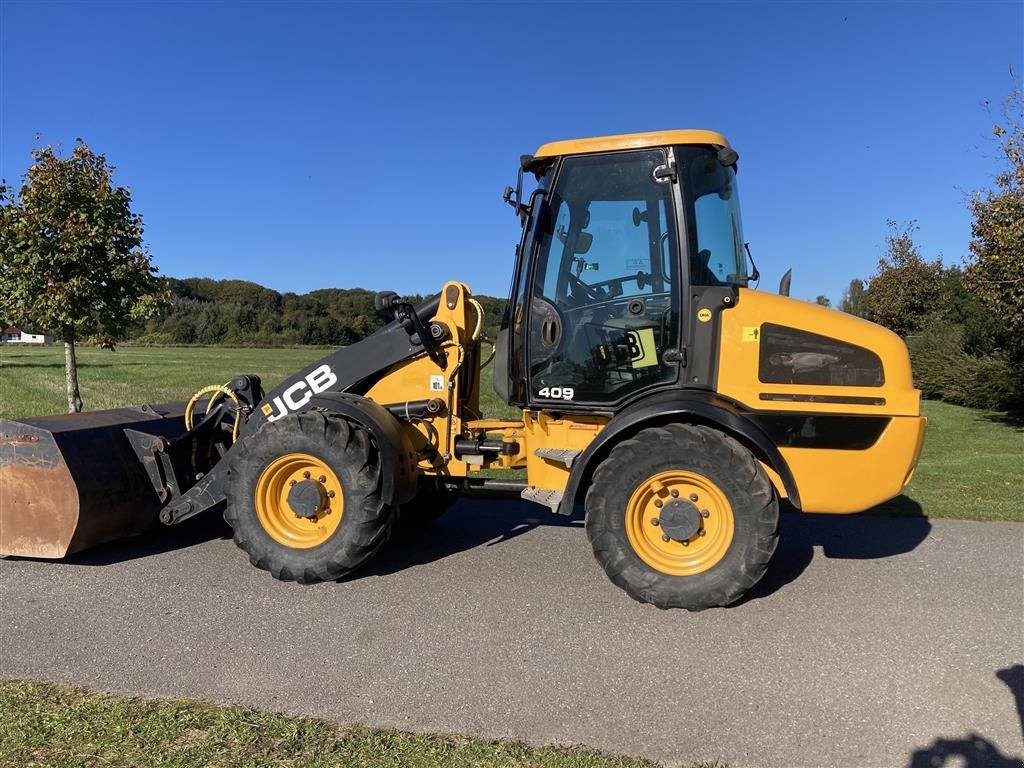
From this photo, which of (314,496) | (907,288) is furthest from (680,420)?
(907,288)

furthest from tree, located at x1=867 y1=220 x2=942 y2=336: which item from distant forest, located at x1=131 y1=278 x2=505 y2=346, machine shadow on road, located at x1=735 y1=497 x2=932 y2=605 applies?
distant forest, located at x1=131 y1=278 x2=505 y2=346

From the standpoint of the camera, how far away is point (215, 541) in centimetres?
552

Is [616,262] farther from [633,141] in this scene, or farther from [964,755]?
[964,755]

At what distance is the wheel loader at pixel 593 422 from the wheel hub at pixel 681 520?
0.01 metres

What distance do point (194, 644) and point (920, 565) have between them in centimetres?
471

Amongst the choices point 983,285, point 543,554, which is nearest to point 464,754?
point 543,554

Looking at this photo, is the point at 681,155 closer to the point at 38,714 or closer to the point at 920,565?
the point at 920,565

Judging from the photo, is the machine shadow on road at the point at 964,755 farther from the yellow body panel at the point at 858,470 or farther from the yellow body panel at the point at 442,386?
the yellow body panel at the point at 442,386

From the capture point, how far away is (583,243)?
15.5 feet

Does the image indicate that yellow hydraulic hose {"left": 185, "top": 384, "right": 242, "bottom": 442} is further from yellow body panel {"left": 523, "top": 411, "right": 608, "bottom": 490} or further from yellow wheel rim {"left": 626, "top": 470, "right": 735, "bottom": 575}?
yellow wheel rim {"left": 626, "top": 470, "right": 735, "bottom": 575}

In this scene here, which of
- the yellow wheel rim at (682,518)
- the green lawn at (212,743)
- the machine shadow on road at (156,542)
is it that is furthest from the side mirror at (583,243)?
the machine shadow on road at (156,542)

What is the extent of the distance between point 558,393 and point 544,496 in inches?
26.8

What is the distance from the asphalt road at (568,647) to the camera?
10.1ft

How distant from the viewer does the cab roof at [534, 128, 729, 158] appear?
442cm
